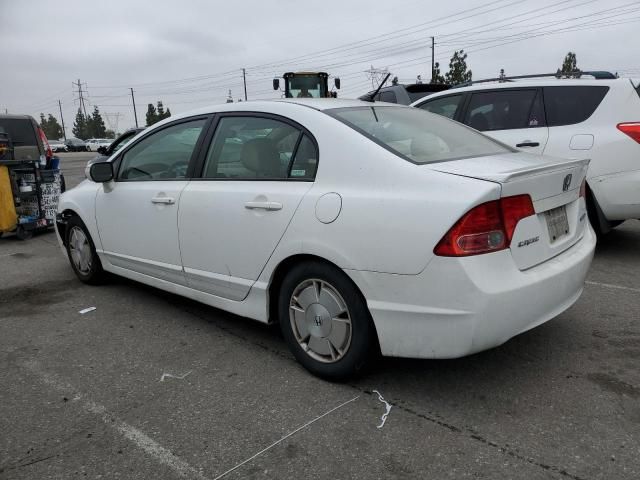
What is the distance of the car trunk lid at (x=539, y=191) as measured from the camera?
252 centimetres

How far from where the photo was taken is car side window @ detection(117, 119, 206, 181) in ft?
12.5

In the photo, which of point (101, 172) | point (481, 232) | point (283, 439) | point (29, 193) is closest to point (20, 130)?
point (29, 193)

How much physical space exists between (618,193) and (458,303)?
353 centimetres

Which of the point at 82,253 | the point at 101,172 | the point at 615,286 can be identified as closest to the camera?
the point at 101,172

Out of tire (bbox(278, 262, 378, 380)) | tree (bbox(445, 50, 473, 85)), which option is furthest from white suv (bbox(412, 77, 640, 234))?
tree (bbox(445, 50, 473, 85))

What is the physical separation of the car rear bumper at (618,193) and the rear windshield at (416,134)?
2210 mm

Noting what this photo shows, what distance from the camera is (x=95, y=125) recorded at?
99500mm

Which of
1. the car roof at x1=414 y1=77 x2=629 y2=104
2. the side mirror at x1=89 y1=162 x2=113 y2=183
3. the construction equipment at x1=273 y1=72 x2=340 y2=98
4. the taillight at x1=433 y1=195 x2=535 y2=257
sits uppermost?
the construction equipment at x1=273 y1=72 x2=340 y2=98

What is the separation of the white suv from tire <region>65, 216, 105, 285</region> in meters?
4.36

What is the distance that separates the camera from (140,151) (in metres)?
4.24

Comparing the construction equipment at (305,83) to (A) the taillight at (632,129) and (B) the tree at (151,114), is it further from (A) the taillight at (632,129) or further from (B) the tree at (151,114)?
(B) the tree at (151,114)

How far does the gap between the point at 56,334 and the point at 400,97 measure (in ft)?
26.3

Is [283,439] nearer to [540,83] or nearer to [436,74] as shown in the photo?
[540,83]

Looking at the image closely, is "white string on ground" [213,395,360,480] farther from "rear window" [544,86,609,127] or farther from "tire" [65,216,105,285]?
"rear window" [544,86,609,127]
